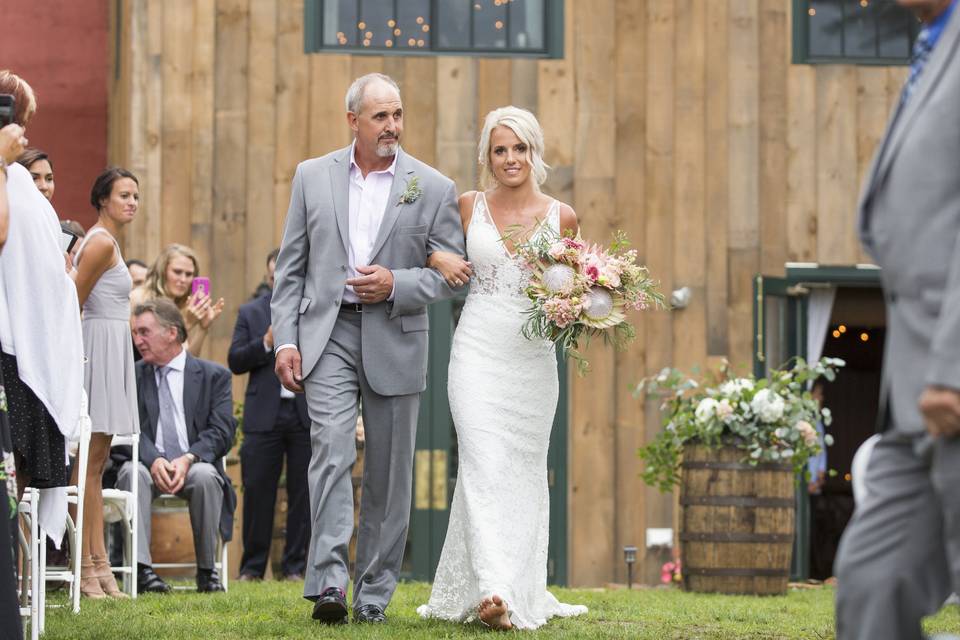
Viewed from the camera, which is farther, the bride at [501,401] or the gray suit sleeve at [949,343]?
the bride at [501,401]

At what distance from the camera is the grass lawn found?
5766mm

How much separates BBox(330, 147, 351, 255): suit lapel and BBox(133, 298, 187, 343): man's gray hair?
8.44ft

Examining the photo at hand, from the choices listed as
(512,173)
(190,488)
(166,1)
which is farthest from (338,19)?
(512,173)

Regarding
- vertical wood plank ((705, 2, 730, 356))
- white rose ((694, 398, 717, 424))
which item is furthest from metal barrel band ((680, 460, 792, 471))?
vertical wood plank ((705, 2, 730, 356))

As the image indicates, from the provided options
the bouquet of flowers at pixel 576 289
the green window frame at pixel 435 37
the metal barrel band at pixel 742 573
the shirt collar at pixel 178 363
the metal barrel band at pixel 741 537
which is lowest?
the metal barrel band at pixel 742 573

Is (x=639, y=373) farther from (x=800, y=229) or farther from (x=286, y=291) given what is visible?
(x=286, y=291)

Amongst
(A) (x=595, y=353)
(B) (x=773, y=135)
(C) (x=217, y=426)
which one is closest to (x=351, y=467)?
(C) (x=217, y=426)

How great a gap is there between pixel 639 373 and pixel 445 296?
594 centimetres

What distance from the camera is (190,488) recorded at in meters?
8.54

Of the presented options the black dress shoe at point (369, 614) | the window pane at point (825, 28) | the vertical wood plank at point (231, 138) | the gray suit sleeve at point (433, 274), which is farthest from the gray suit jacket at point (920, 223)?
the window pane at point (825, 28)

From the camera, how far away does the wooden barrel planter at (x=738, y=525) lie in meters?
9.45

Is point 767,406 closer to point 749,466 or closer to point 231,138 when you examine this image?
point 749,466

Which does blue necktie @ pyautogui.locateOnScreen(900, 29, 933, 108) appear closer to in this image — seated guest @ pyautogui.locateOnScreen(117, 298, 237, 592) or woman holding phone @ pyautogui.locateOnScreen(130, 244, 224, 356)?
seated guest @ pyautogui.locateOnScreen(117, 298, 237, 592)

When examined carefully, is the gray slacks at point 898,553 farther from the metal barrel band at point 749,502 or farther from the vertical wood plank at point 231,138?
the vertical wood plank at point 231,138
